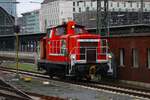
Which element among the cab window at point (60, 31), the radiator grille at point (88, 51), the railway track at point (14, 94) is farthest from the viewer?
the cab window at point (60, 31)

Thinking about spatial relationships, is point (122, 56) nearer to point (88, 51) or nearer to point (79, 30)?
point (88, 51)

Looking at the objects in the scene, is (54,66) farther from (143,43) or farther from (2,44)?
(2,44)

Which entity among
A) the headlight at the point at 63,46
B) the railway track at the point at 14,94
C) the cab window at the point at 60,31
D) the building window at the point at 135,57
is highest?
the cab window at the point at 60,31

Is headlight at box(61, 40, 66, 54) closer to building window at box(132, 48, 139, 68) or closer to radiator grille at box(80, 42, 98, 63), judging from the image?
radiator grille at box(80, 42, 98, 63)

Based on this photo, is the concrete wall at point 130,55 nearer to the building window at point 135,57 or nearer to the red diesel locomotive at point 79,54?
the building window at point 135,57

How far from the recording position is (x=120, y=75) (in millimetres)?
25250

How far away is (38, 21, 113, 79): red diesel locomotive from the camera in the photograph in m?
24.2

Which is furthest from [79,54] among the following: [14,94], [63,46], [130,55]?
[14,94]

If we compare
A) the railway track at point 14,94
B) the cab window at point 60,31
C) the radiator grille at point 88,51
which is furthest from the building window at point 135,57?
the railway track at point 14,94

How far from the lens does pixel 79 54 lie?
24.2m

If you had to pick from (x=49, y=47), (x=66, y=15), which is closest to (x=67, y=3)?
(x=66, y=15)

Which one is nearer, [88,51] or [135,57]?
[135,57]

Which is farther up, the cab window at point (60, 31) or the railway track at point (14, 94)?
the cab window at point (60, 31)

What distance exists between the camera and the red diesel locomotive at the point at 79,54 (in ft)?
79.4
